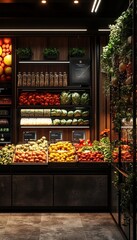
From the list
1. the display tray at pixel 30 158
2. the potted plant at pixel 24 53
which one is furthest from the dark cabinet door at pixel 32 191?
the potted plant at pixel 24 53

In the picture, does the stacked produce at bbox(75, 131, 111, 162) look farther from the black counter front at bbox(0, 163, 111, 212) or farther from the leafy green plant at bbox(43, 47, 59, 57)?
the leafy green plant at bbox(43, 47, 59, 57)

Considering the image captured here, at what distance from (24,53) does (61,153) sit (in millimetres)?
2902

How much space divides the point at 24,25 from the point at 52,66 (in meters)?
1.47

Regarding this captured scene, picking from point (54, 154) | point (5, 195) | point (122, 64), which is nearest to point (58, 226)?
point (5, 195)

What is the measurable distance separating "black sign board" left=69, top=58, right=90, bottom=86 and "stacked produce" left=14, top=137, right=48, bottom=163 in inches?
83.0

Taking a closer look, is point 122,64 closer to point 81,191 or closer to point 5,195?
point 81,191

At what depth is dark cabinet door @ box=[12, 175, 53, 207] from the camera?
7.54 meters

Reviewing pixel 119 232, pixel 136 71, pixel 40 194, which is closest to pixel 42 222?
pixel 40 194

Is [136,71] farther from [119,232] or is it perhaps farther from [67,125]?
[67,125]

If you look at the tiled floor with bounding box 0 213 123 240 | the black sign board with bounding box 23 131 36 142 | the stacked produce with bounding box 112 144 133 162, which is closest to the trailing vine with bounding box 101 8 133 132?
the stacked produce with bounding box 112 144 133 162

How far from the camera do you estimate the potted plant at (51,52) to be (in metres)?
9.84

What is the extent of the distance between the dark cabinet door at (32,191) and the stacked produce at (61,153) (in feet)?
1.55

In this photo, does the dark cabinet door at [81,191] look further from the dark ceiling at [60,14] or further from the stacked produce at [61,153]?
the dark ceiling at [60,14]

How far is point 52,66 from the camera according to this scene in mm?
10227
